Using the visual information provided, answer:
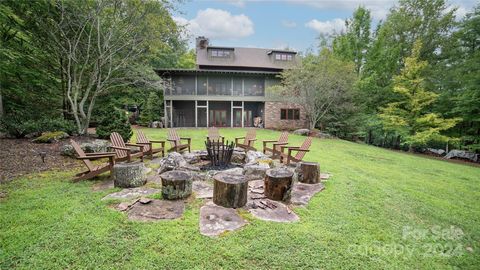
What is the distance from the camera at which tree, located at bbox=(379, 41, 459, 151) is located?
1245 cm

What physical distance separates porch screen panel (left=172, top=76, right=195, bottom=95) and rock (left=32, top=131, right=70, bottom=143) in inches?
458

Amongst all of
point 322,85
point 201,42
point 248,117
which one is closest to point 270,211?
point 322,85

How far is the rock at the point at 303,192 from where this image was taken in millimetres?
4062

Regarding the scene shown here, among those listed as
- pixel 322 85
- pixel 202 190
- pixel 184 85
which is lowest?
pixel 202 190

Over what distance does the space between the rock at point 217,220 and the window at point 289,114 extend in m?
17.9

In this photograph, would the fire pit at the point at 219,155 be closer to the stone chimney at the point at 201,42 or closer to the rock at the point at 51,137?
the rock at the point at 51,137

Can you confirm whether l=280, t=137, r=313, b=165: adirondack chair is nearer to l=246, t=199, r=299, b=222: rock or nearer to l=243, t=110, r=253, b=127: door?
l=246, t=199, r=299, b=222: rock

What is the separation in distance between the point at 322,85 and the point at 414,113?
5632 millimetres

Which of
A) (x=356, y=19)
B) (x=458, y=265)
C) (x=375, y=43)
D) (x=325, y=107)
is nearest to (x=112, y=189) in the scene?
(x=458, y=265)

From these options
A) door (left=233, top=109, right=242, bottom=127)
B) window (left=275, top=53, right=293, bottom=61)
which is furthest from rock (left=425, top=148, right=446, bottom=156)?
door (left=233, top=109, right=242, bottom=127)

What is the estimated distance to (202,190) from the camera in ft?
14.3

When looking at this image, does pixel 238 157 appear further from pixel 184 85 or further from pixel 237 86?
pixel 184 85

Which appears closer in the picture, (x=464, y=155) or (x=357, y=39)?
(x=464, y=155)

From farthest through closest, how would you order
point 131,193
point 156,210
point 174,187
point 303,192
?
point 303,192 < point 131,193 < point 174,187 < point 156,210
